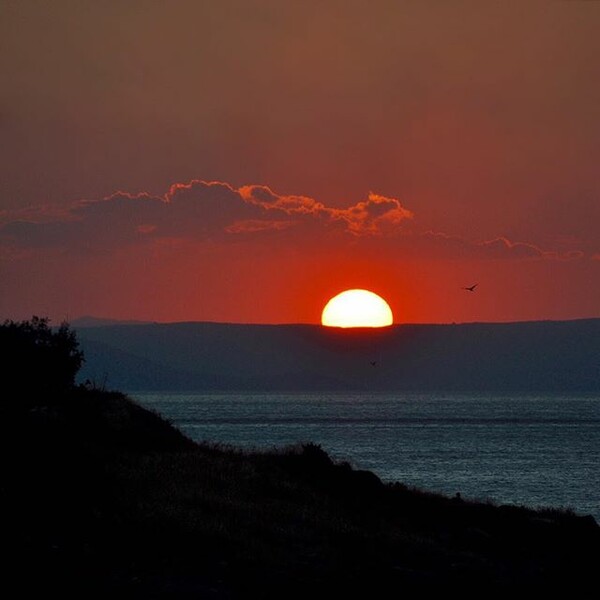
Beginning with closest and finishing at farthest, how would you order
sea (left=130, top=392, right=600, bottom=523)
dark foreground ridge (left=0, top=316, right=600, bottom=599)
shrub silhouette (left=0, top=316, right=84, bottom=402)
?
dark foreground ridge (left=0, top=316, right=600, bottom=599) < shrub silhouette (left=0, top=316, right=84, bottom=402) < sea (left=130, top=392, right=600, bottom=523)

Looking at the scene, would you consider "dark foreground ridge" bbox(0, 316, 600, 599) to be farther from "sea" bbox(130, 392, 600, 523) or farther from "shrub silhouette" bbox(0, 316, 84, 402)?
"sea" bbox(130, 392, 600, 523)

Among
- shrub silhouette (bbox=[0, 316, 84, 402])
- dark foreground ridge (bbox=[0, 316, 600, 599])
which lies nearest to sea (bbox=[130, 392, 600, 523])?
shrub silhouette (bbox=[0, 316, 84, 402])

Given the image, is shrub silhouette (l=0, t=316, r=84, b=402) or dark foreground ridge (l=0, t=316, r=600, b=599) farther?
shrub silhouette (l=0, t=316, r=84, b=402)

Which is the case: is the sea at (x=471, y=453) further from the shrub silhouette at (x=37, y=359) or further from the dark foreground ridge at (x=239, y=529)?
the dark foreground ridge at (x=239, y=529)

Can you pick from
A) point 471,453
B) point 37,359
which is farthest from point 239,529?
point 471,453

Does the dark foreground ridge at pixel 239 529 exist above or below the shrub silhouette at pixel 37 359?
below

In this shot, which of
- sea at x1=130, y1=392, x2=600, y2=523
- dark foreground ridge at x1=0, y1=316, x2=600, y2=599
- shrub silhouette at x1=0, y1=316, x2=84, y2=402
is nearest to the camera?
dark foreground ridge at x1=0, y1=316, x2=600, y2=599

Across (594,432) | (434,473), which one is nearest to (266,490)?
(434,473)

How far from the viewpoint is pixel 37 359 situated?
1852 inches

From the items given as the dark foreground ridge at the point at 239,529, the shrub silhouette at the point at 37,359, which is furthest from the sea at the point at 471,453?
the dark foreground ridge at the point at 239,529

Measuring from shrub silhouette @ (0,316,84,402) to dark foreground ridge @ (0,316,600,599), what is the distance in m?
6.46

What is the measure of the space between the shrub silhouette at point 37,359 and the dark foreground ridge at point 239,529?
6.46m

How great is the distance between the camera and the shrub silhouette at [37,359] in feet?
145

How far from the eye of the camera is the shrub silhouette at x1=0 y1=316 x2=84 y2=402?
1743 inches
